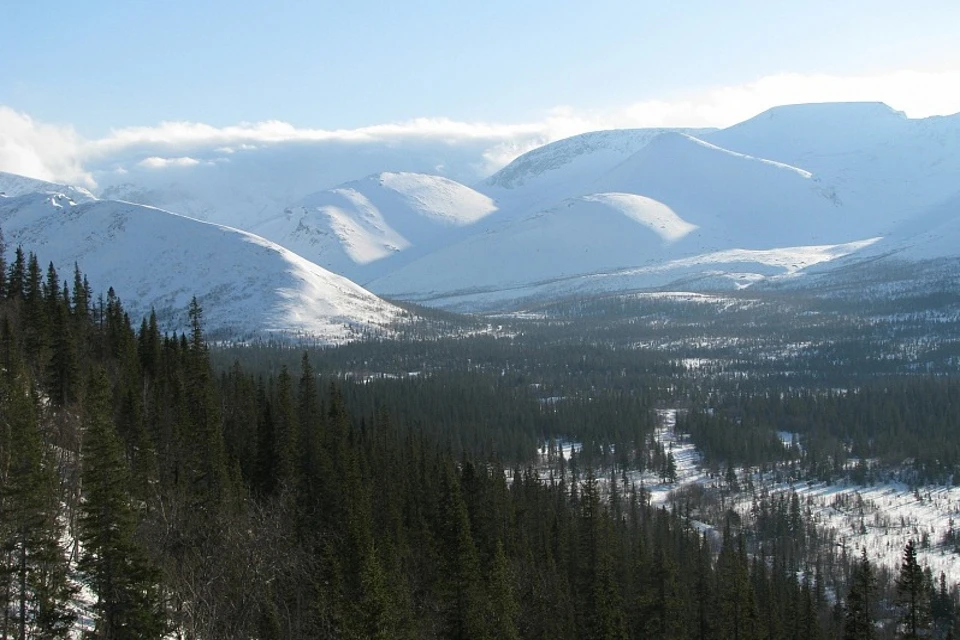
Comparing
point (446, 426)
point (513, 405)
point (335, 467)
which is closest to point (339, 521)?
point (335, 467)

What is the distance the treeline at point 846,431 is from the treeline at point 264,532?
67541 millimetres

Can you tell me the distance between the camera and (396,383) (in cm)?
18775

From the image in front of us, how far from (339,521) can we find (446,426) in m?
89.3

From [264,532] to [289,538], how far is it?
6415mm

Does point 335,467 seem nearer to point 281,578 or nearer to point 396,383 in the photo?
point 281,578

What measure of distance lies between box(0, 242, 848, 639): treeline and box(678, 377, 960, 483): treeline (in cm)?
6754

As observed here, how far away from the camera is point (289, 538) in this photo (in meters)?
57.0

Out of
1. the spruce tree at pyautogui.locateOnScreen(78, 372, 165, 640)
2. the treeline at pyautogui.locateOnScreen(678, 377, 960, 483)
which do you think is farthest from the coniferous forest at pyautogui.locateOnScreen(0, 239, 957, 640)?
the treeline at pyautogui.locateOnScreen(678, 377, 960, 483)

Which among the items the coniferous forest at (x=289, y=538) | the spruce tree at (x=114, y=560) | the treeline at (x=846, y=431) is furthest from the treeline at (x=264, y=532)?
Answer: the treeline at (x=846, y=431)

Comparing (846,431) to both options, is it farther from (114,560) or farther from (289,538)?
(114,560)

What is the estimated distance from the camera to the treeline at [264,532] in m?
34.1

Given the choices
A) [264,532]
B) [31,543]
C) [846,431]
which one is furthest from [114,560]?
[846,431]

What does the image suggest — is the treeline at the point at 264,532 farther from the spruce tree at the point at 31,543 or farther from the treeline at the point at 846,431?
the treeline at the point at 846,431

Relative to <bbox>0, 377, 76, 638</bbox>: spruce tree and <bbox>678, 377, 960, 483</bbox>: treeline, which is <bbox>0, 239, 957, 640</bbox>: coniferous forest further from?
<bbox>678, 377, 960, 483</bbox>: treeline
